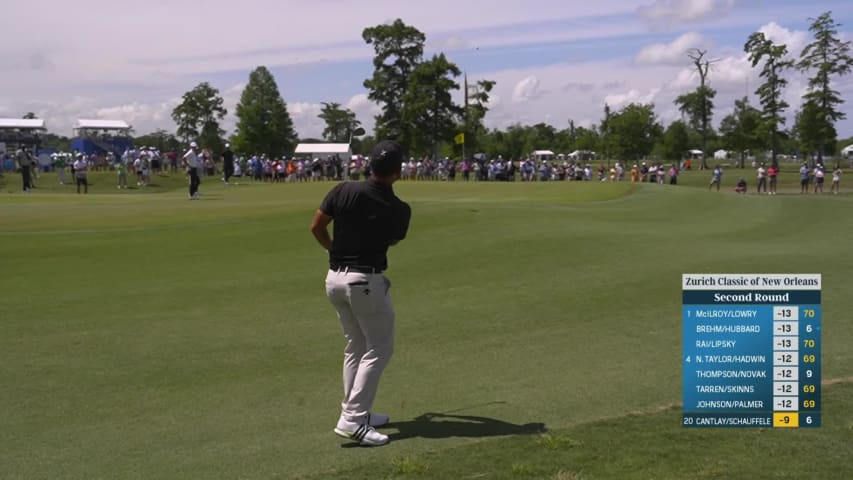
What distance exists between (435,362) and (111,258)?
25.9 feet

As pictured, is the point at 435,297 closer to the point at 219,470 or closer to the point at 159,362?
the point at 159,362

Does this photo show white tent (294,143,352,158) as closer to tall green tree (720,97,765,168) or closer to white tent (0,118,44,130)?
white tent (0,118,44,130)

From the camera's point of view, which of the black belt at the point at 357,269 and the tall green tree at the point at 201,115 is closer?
the black belt at the point at 357,269

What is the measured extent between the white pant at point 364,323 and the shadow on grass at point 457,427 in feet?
1.51

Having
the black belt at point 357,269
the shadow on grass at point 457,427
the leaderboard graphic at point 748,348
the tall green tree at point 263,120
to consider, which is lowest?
the shadow on grass at point 457,427

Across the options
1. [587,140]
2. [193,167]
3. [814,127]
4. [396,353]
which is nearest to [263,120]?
[587,140]

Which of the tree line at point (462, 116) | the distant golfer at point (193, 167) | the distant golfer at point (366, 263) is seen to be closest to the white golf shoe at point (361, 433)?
the distant golfer at point (366, 263)

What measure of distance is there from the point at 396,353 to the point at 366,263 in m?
3.04

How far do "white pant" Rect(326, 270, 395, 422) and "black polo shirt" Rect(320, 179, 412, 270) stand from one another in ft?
0.45

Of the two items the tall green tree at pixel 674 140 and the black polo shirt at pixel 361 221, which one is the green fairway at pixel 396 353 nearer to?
the black polo shirt at pixel 361 221

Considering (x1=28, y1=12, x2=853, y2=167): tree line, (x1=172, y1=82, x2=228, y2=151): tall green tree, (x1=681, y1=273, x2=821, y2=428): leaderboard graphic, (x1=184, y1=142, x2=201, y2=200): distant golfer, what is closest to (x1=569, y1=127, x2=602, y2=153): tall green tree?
(x1=28, y1=12, x2=853, y2=167): tree line

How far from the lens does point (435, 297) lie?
12312 millimetres

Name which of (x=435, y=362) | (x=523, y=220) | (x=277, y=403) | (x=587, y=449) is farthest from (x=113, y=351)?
(x=523, y=220)

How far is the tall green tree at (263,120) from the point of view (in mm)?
93812
